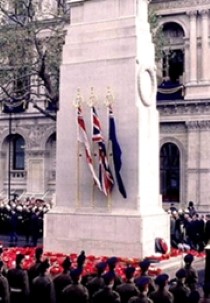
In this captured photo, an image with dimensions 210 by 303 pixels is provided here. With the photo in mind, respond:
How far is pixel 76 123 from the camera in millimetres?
19438

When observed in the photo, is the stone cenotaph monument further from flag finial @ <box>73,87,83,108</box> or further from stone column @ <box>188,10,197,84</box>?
stone column @ <box>188,10,197,84</box>

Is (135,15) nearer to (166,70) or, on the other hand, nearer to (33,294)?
(33,294)

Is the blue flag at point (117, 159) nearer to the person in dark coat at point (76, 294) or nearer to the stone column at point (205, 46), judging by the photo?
the person in dark coat at point (76, 294)

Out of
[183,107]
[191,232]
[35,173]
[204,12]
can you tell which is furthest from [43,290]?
[35,173]

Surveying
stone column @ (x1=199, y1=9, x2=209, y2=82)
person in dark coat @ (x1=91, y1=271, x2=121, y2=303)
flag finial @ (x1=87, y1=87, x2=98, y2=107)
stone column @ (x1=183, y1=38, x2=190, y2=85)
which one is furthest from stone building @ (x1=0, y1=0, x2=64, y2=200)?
person in dark coat @ (x1=91, y1=271, x2=121, y2=303)

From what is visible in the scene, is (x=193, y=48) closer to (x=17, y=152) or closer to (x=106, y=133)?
(x=17, y=152)

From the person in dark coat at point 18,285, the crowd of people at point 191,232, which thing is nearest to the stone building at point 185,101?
the crowd of people at point 191,232

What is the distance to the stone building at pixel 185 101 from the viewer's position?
41.2 m

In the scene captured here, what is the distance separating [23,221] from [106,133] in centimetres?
987

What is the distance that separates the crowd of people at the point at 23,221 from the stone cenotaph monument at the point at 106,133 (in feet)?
20.9

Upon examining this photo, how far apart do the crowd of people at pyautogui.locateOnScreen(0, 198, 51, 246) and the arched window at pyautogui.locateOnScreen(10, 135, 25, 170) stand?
60.7 feet

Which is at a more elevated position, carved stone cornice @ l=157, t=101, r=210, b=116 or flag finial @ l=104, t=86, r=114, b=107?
carved stone cornice @ l=157, t=101, r=210, b=116

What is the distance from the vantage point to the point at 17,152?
161ft

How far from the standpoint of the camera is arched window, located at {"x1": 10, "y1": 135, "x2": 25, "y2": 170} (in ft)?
160
